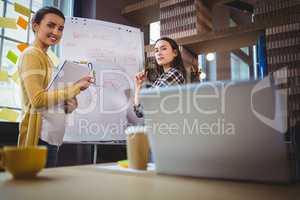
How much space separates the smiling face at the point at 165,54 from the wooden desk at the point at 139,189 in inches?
65.9

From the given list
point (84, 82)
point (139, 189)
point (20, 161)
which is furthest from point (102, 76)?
point (139, 189)

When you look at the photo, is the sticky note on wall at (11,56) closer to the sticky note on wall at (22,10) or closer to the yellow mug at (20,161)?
the sticky note on wall at (22,10)

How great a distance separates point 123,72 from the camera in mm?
2480

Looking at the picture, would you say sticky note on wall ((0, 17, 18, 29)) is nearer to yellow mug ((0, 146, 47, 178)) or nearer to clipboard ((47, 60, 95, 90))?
clipboard ((47, 60, 95, 90))

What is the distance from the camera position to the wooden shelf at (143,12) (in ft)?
9.82

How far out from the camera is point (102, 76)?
235 cm

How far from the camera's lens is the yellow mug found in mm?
603

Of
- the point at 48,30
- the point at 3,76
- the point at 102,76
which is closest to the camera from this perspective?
the point at 48,30

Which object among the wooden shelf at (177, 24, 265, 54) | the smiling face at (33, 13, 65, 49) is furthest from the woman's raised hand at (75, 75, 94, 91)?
the wooden shelf at (177, 24, 265, 54)

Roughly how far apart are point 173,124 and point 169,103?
44mm

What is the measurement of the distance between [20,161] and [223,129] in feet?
1.32

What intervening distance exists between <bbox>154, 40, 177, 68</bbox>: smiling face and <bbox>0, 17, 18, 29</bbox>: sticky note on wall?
1.11 metres

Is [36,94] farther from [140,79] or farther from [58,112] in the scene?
[140,79]

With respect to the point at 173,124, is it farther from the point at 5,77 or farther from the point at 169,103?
the point at 5,77
